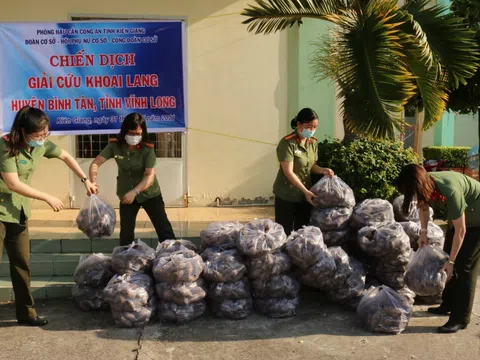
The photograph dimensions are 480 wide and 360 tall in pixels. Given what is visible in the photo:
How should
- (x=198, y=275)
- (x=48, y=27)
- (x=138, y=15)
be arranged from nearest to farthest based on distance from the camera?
(x=198, y=275), (x=48, y=27), (x=138, y=15)

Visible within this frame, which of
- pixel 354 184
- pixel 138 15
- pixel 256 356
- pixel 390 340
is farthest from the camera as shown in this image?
pixel 138 15

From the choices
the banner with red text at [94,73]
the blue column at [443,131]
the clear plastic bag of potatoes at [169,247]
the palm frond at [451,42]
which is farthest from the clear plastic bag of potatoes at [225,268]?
the blue column at [443,131]

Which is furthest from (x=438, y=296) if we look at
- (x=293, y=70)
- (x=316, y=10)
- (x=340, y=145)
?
(x=293, y=70)

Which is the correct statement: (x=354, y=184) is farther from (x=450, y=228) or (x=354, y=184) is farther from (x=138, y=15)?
(x=138, y=15)

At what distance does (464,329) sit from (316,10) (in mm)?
3435

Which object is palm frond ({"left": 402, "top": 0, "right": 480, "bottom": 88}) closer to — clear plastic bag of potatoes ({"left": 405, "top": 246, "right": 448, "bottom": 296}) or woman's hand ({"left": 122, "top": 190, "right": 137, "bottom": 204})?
clear plastic bag of potatoes ({"left": 405, "top": 246, "right": 448, "bottom": 296})

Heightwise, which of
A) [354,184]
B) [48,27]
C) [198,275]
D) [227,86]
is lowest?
[198,275]

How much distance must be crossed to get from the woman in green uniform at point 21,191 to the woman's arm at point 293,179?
77.1 inches

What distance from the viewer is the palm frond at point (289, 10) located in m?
5.30

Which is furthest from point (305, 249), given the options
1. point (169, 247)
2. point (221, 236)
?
point (169, 247)

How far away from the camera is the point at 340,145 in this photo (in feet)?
17.3

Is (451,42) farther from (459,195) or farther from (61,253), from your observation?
(61,253)

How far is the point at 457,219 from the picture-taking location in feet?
12.5

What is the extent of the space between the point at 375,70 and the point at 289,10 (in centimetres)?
133
